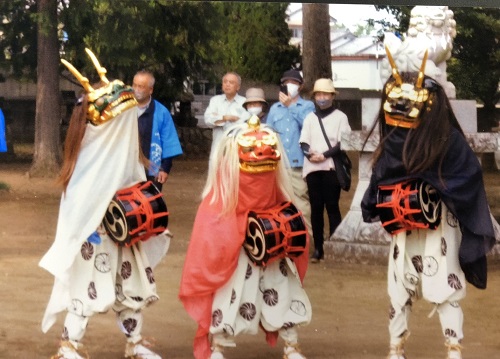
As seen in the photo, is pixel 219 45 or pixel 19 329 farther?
pixel 219 45

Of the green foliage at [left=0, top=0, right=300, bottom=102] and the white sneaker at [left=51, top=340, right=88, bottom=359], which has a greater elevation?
the green foliage at [left=0, top=0, right=300, bottom=102]

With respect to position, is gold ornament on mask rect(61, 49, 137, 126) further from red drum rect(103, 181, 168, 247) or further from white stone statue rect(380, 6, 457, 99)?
white stone statue rect(380, 6, 457, 99)

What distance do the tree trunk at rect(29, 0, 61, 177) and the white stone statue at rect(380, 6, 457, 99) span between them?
208 centimetres

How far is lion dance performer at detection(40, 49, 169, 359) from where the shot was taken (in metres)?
4.70

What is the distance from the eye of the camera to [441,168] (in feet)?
15.0

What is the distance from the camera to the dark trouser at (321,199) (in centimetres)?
725

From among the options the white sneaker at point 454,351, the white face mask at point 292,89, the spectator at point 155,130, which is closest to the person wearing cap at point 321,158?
the white face mask at point 292,89

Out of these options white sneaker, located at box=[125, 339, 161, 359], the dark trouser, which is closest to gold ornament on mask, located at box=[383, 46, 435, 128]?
white sneaker, located at box=[125, 339, 161, 359]

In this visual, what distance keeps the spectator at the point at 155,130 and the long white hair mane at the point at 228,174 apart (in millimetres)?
1380

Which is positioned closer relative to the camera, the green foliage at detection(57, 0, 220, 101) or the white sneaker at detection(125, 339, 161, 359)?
the white sneaker at detection(125, 339, 161, 359)

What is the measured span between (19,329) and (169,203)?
1.36 meters

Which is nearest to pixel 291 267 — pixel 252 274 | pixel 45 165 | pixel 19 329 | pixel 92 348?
pixel 252 274

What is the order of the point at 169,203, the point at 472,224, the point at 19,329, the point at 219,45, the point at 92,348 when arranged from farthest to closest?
the point at 219,45
the point at 169,203
the point at 19,329
the point at 92,348
the point at 472,224

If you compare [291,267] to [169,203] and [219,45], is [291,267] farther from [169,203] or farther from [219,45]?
[219,45]
